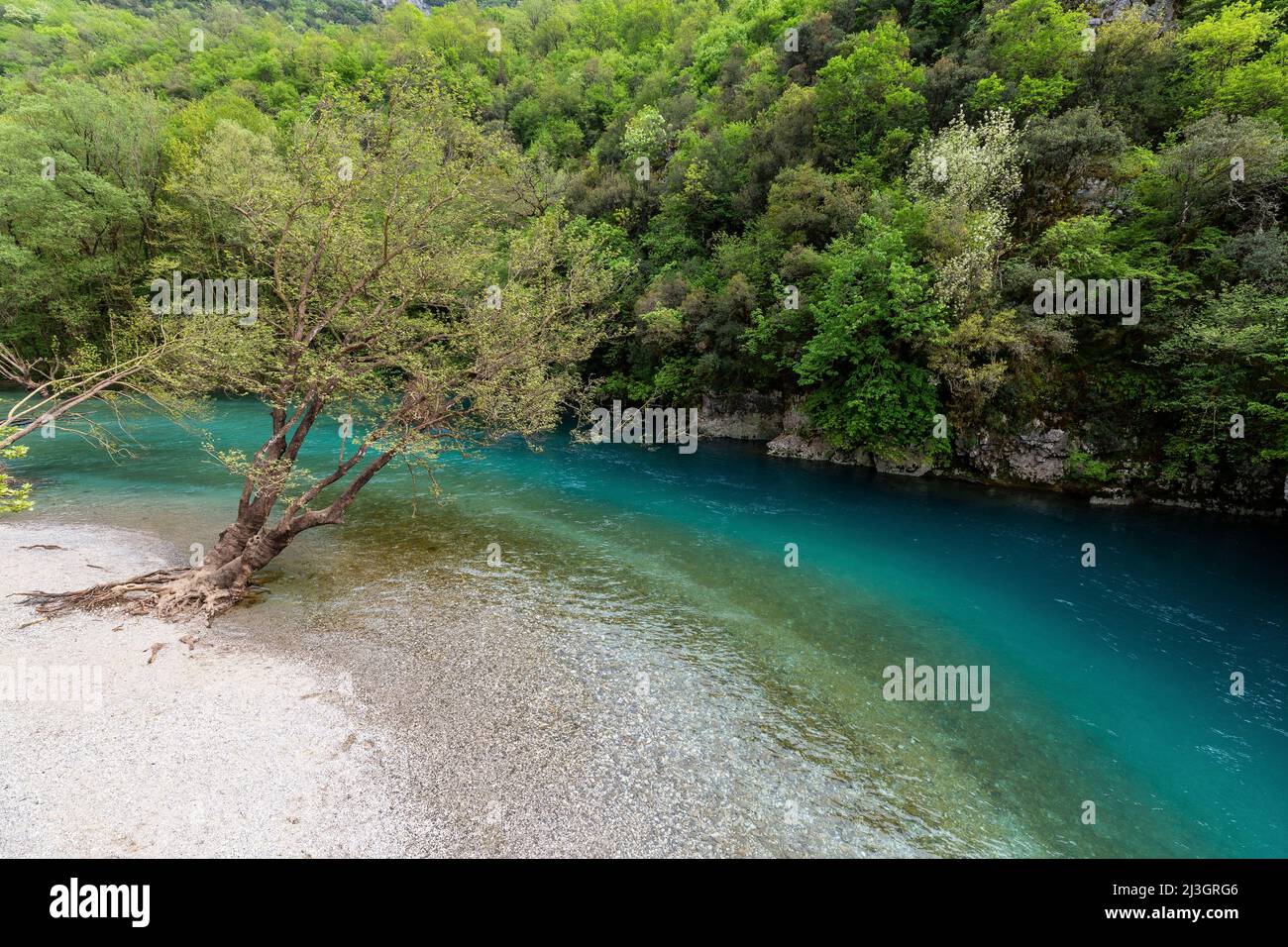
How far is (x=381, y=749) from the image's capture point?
7.79 m

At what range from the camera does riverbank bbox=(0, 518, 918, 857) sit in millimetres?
6320

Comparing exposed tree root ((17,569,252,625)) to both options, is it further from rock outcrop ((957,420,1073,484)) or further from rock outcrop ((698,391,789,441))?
rock outcrop ((957,420,1073,484))

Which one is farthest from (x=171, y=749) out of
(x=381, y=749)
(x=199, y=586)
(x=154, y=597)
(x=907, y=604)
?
(x=907, y=604)

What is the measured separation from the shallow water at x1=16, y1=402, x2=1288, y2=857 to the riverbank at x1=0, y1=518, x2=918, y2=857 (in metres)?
0.89

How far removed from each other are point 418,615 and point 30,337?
43114 mm

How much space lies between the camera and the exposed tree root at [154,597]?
1099 cm

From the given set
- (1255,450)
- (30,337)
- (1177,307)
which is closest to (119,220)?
(30,337)

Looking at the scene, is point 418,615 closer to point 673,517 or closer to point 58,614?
point 58,614

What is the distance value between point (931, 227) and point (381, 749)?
91.0ft

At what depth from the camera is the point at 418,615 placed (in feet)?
39.1

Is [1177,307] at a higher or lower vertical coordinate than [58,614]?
higher

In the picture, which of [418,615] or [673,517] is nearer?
[418,615]

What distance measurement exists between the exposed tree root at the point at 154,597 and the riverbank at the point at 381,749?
36 centimetres

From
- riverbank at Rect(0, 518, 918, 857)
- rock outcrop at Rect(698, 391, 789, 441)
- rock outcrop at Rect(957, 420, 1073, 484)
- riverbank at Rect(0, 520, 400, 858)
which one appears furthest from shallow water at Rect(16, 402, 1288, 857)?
rock outcrop at Rect(698, 391, 789, 441)
